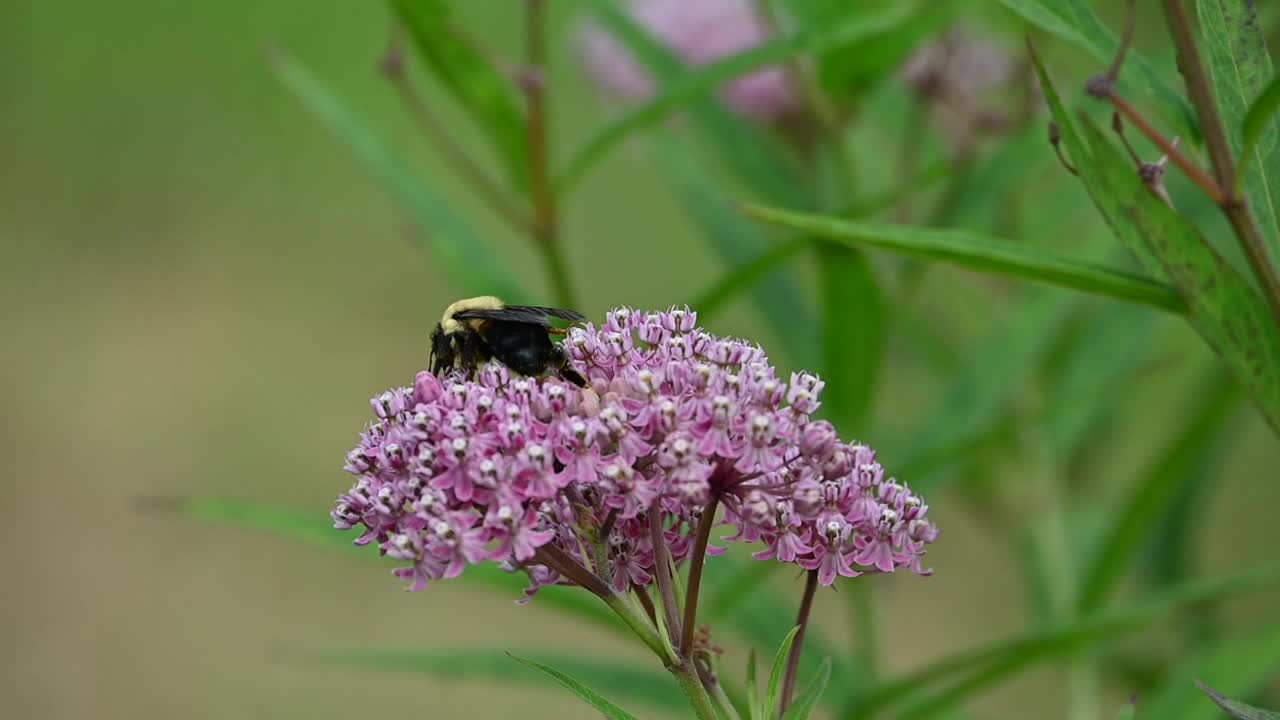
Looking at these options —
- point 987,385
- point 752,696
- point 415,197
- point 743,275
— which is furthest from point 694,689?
point 415,197

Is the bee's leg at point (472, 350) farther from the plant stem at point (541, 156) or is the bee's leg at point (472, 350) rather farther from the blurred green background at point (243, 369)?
the blurred green background at point (243, 369)

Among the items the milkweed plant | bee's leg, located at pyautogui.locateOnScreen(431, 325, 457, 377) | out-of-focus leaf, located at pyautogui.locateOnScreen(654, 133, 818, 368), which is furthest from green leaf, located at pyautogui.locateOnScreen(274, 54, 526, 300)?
bee's leg, located at pyautogui.locateOnScreen(431, 325, 457, 377)

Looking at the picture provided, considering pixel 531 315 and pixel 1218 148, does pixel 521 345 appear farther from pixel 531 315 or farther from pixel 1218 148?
pixel 1218 148

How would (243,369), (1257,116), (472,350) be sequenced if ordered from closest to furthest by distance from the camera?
1. (1257,116)
2. (472,350)
3. (243,369)

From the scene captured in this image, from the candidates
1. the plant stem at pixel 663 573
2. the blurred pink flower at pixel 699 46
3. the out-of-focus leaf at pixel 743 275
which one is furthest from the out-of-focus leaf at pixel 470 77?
the plant stem at pixel 663 573

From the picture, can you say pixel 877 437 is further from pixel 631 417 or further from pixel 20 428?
pixel 20 428

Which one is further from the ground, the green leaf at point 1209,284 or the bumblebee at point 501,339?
the bumblebee at point 501,339

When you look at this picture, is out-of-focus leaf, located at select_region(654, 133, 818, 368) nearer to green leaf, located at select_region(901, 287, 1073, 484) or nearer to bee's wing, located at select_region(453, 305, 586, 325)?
green leaf, located at select_region(901, 287, 1073, 484)

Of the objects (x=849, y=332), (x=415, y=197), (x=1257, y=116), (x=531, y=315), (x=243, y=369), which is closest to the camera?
(x=1257, y=116)
